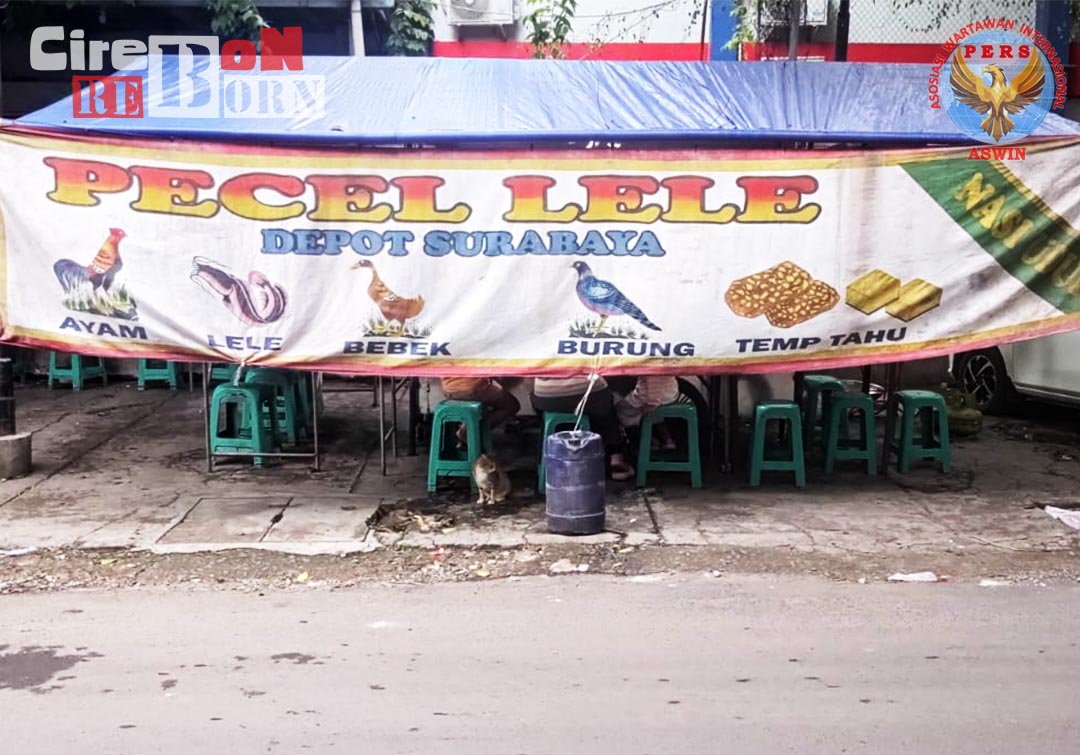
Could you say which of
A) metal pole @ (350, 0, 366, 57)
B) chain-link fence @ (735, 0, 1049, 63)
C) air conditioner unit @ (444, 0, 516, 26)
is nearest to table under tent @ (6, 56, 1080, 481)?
metal pole @ (350, 0, 366, 57)

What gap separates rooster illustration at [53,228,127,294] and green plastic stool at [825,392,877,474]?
5.42 m

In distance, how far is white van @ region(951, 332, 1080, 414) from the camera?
9531 millimetres

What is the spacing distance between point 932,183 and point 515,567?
3.86 meters

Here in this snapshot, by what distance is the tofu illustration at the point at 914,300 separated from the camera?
23.8ft

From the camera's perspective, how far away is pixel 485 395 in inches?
323

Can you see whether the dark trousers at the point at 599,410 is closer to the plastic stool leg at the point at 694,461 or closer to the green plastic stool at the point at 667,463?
the green plastic stool at the point at 667,463

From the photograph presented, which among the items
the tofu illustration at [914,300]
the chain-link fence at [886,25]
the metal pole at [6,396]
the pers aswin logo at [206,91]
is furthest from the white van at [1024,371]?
the metal pole at [6,396]

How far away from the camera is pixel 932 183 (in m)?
7.17

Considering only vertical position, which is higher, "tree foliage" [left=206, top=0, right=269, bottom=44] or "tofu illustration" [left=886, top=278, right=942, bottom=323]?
"tree foliage" [left=206, top=0, right=269, bottom=44]

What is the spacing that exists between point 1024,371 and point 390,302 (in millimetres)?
6448

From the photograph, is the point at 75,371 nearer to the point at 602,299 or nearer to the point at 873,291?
the point at 602,299

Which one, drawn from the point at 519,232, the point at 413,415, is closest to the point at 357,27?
the point at 413,415

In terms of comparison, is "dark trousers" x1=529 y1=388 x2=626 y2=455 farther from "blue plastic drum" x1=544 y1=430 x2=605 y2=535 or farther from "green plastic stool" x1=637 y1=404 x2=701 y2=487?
"blue plastic drum" x1=544 y1=430 x2=605 y2=535

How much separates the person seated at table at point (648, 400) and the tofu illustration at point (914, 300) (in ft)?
5.69
